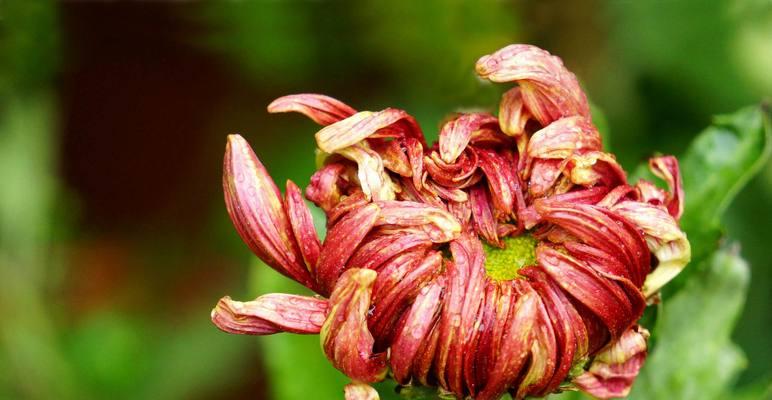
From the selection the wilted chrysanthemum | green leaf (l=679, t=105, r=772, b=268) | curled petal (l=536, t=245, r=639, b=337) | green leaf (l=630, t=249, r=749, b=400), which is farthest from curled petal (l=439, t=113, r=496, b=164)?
green leaf (l=630, t=249, r=749, b=400)

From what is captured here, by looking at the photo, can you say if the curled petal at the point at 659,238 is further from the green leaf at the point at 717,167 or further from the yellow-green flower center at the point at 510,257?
the green leaf at the point at 717,167

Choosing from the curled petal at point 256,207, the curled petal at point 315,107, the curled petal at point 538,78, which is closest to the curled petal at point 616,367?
the curled petal at point 538,78

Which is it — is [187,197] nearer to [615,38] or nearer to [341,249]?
[615,38]

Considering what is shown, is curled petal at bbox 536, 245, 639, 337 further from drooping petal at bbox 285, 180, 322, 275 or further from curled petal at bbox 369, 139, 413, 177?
drooping petal at bbox 285, 180, 322, 275

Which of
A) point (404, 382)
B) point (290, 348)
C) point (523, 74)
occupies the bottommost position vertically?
point (290, 348)

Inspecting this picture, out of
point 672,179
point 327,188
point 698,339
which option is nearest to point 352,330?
point 327,188

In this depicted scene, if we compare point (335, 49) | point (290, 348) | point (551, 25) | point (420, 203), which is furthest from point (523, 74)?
point (335, 49)

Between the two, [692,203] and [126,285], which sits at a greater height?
[692,203]
